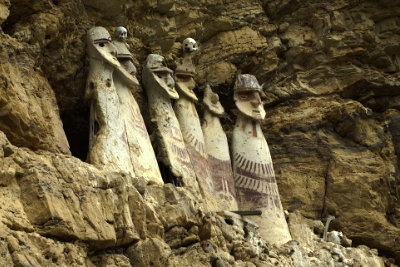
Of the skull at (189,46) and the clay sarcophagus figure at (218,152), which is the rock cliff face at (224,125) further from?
the clay sarcophagus figure at (218,152)

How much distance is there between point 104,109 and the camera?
8.18 m

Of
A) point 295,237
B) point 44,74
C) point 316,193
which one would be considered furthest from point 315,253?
point 44,74

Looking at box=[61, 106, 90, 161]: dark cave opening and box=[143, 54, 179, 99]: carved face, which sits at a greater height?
box=[143, 54, 179, 99]: carved face

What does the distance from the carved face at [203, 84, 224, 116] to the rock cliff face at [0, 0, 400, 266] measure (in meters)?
0.64

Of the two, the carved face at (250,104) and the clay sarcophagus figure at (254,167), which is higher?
the carved face at (250,104)

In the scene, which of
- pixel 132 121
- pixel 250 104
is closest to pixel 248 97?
pixel 250 104

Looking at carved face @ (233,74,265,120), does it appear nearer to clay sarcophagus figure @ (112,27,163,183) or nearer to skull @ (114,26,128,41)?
clay sarcophagus figure @ (112,27,163,183)

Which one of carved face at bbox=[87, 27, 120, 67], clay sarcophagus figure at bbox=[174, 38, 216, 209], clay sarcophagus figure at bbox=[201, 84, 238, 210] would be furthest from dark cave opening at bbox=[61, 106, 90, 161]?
clay sarcophagus figure at bbox=[201, 84, 238, 210]

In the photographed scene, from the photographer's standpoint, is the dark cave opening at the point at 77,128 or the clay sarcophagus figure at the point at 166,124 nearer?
the clay sarcophagus figure at the point at 166,124

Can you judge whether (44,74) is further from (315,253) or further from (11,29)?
(315,253)

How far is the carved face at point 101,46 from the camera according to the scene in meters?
8.52

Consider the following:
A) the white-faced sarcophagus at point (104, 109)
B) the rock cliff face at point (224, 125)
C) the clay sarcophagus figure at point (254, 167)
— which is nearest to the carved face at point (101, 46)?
the white-faced sarcophagus at point (104, 109)

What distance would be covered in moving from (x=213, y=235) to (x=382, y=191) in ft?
12.7

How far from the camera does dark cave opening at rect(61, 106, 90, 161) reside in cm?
883
